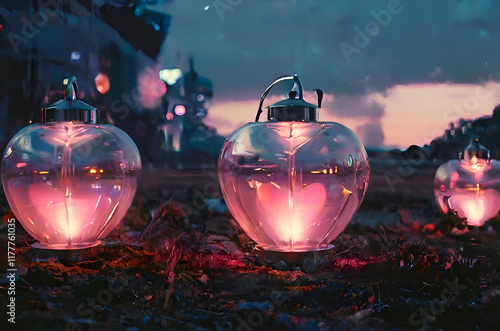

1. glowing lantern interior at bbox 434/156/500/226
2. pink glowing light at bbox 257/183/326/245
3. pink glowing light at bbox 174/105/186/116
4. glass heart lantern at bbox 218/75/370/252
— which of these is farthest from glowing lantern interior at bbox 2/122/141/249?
glowing lantern interior at bbox 434/156/500/226

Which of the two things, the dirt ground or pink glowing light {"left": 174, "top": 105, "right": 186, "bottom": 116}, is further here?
pink glowing light {"left": 174, "top": 105, "right": 186, "bottom": 116}

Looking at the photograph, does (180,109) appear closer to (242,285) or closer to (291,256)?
(242,285)

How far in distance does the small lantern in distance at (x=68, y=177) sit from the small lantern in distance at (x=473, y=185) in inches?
42.2

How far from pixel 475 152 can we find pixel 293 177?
103 centimetres

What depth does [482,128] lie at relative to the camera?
2020 millimetres

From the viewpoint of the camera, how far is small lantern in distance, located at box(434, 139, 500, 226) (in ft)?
6.06

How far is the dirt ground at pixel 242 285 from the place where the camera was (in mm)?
1112

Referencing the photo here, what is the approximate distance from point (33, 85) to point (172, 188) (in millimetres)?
615

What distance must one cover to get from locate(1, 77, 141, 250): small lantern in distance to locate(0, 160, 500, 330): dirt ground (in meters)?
0.06

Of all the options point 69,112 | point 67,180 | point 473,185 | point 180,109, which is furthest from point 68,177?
point 473,185

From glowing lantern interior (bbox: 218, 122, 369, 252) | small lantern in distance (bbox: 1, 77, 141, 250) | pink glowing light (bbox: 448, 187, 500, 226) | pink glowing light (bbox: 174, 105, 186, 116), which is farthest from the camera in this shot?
pink glowing light (bbox: 174, 105, 186, 116)

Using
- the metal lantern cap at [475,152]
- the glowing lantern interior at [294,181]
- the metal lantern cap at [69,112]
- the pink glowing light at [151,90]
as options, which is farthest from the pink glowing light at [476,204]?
the metal lantern cap at [69,112]

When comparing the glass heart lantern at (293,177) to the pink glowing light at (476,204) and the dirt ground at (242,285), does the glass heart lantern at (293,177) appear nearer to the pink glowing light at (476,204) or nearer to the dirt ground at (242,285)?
the dirt ground at (242,285)

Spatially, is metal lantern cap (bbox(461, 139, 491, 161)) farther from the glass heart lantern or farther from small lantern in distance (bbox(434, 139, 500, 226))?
the glass heart lantern
